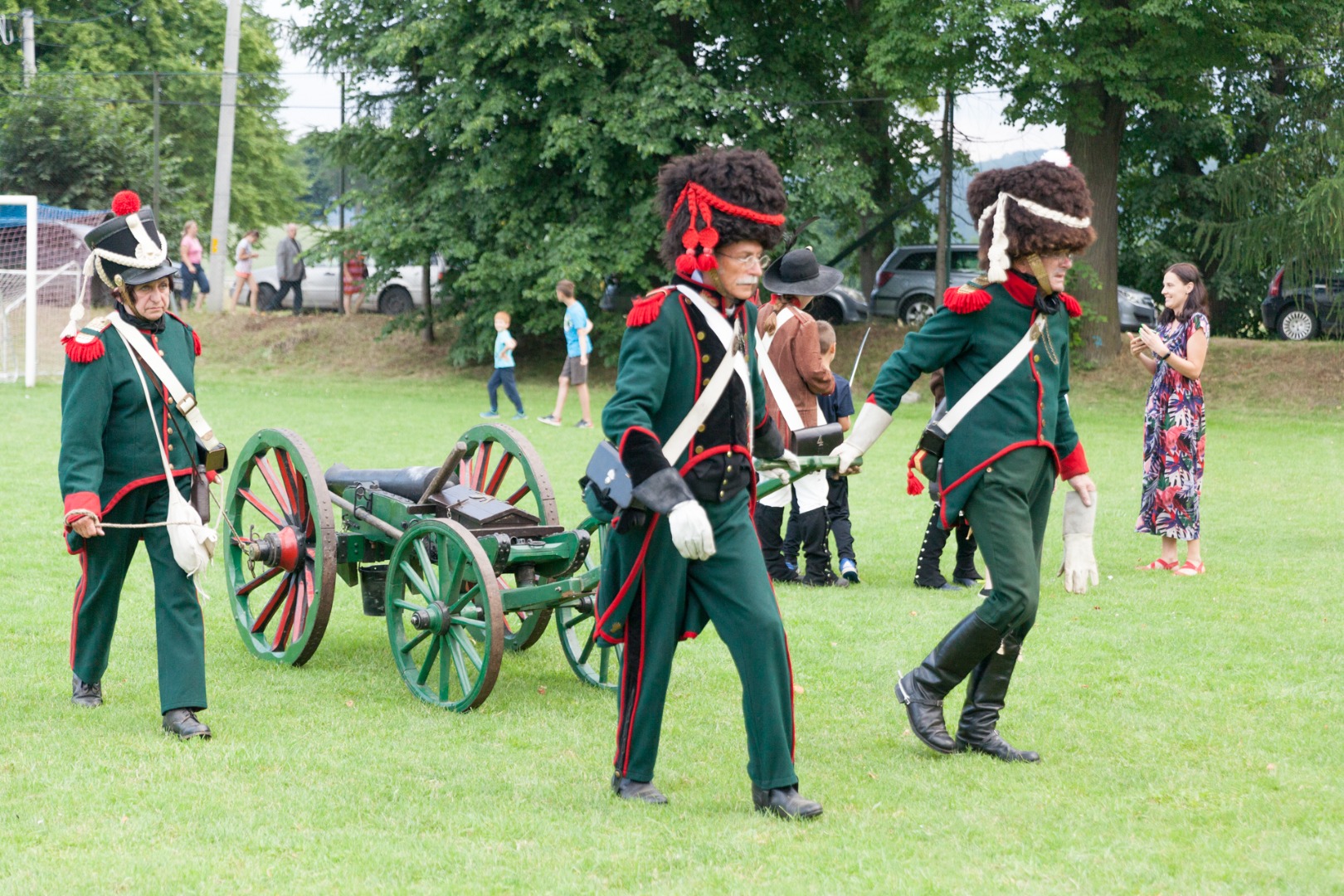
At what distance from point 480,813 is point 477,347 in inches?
758

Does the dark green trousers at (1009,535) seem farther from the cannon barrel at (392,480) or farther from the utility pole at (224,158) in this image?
the utility pole at (224,158)

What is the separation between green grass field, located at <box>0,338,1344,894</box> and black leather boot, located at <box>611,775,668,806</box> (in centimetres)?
5

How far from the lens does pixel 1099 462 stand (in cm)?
1433

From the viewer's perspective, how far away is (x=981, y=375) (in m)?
4.74

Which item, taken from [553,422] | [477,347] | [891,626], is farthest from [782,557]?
[477,347]

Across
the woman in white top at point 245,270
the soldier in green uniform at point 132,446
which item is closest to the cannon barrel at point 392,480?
the soldier in green uniform at point 132,446

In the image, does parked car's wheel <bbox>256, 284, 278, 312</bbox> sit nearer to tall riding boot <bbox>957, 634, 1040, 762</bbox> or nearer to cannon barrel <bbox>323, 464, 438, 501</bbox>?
cannon barrel <bbox>323, 464, 438, 501</bbox>

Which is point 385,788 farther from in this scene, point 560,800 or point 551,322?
point 551,322

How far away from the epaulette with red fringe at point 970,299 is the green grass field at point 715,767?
152cm

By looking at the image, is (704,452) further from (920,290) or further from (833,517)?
(920,290)

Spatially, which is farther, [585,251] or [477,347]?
[477,347]

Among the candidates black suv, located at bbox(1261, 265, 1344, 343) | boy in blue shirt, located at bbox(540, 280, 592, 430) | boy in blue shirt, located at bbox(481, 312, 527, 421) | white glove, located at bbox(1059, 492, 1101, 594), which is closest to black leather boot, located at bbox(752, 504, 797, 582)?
white glove, located at bbox(1059, 492, 1101, 594)

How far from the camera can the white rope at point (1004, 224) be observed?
463cm

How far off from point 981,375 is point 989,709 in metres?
1.15
